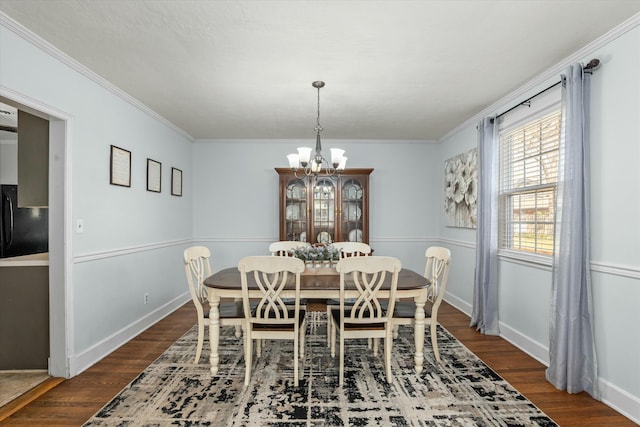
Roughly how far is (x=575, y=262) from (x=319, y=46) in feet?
7.56

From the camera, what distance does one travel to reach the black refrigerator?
4.10 meters

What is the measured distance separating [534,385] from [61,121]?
4.03m

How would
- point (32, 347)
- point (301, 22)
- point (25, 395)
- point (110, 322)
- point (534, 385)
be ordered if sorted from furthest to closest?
1. point (110, 322)
2. point (32, 347)
3. point (534, 385)
4. point (25, 395)
5. point (301, 22)

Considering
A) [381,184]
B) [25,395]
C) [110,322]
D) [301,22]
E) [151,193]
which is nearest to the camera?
[301,22]

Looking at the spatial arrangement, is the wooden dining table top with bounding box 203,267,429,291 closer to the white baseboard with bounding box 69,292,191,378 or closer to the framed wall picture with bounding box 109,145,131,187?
the white baseboard with bounding box 69,292,191,378

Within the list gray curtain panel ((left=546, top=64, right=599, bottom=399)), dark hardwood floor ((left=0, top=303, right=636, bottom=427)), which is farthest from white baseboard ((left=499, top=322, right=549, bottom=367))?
gray curtain panel ((left=546, top=64, right=599, bottom=399))

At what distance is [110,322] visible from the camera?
308 cm

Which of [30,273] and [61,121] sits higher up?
[61,121]

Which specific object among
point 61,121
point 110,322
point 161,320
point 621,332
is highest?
point 61,121

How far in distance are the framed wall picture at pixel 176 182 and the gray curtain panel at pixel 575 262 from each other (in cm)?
422

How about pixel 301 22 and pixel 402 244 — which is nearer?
pixel 301 22

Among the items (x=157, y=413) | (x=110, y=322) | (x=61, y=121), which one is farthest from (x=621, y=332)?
(x=61, y=121)

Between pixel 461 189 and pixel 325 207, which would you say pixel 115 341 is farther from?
pixel 461 189

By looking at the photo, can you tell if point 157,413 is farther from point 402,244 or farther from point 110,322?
point 402,244
